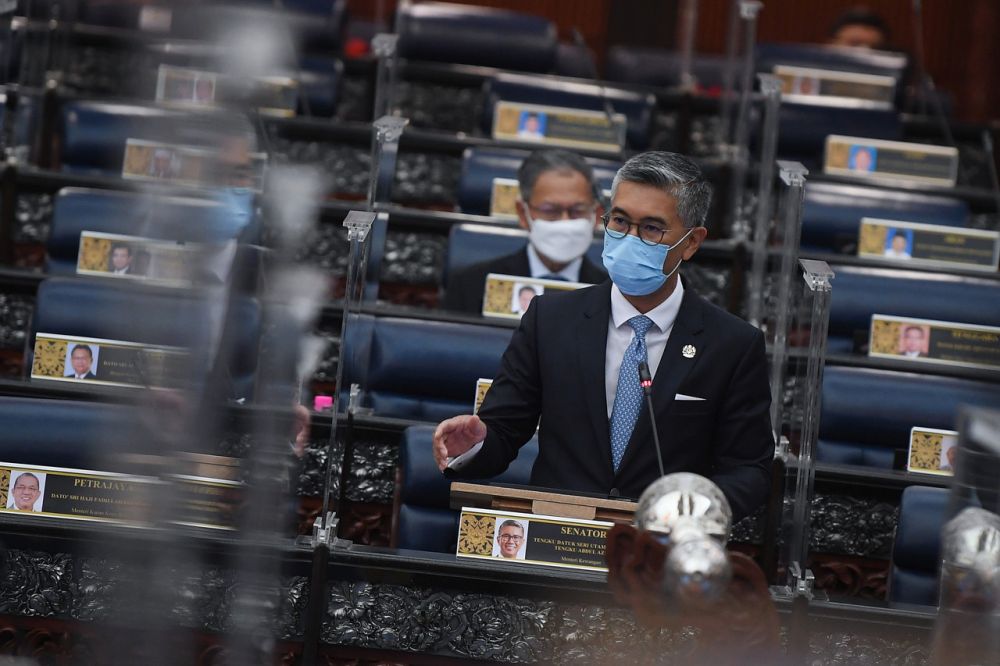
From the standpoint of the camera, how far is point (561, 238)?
11.7 feet

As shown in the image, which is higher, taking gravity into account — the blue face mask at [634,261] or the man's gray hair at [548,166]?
the man's gray hair at [548,166]

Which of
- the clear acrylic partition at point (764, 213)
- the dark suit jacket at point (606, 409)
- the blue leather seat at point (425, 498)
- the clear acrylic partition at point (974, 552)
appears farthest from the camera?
the clear acrylic partition at point (764, 213)

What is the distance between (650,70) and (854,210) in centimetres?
168

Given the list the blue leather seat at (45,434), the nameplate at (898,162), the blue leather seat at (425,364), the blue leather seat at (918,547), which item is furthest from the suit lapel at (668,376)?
the nameplate at (898,162)

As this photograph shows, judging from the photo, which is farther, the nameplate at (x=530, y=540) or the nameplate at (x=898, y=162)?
the nameplate at (x=898, y=162)

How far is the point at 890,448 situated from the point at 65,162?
278 cm

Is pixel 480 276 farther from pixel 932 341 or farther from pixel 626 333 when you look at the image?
pixel 626 333

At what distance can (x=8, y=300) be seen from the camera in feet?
12.1

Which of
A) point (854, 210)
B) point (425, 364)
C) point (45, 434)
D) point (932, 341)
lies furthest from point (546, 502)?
point (854, 210)

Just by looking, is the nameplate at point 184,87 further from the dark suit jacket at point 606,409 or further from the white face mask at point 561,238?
the white face mask at point 561,238

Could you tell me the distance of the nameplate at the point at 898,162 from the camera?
478 centimetres

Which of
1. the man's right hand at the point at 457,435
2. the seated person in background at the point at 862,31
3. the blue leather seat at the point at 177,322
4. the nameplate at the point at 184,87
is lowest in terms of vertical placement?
the man's right hand at the point at 457,435


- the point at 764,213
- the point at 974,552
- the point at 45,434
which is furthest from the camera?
the point at 764,213

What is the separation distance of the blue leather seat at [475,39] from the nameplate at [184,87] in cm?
448
